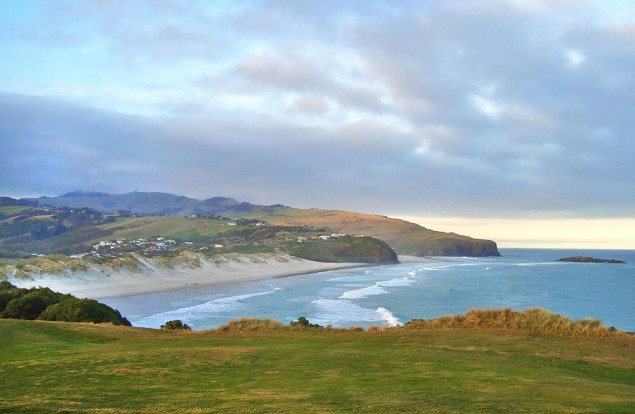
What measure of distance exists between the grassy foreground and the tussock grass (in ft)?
3.32

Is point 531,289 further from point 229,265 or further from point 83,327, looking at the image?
point 83,327

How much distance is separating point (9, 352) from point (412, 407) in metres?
13.5

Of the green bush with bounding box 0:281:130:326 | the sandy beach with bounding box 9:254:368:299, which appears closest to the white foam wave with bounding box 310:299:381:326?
the green bush with bounding box 0:281:130:326

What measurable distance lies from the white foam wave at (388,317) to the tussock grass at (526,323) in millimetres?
20139

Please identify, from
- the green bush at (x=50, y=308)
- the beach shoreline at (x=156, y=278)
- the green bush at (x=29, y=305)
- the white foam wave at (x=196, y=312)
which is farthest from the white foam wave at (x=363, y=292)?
the green bush at (x=29, y=305)

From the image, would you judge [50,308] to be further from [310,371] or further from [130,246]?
[130,246]

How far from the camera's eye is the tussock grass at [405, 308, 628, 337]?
22.8 metres

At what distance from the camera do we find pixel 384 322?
47.5m

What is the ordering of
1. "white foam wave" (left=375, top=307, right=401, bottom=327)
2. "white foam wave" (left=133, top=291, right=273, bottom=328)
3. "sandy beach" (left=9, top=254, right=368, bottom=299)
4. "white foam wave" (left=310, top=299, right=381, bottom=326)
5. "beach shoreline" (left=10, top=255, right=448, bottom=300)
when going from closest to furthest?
"white foam wave" (left=375, top=307, right=401, bottom=327) < "white foam wave" (left=310, top=299, right=381, bottom=326) < "white foam wave" (left=133, top=291, right=273, bottom=328) < "beach shoreline" (left=10, top=255, right=448, bottom=300) < "sandy beach" (left=9, top=254, right=368, bottom=299)

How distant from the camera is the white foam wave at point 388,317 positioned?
46484mm

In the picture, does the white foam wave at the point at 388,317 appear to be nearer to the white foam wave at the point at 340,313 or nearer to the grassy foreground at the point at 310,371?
the white foam wave at the point at 340,313

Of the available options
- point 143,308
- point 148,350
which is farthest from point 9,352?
point 143,308

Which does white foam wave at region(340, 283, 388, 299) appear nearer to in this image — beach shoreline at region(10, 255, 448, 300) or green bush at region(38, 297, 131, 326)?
beach shoreline at region(10, 255, 448, 300)

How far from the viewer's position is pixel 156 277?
93.7 meters
